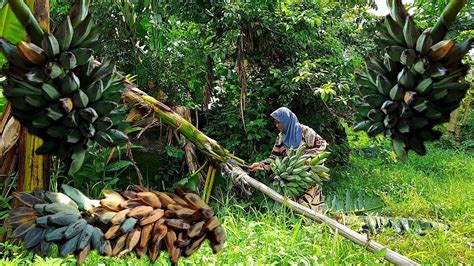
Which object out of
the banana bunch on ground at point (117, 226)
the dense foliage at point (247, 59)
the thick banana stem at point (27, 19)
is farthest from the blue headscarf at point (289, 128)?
the thick banana stem at point (27, 19)

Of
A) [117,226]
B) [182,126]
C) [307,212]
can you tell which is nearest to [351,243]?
[307,212]

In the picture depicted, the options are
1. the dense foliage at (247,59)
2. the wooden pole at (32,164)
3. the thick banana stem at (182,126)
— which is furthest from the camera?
the dense foliage at (247,59)

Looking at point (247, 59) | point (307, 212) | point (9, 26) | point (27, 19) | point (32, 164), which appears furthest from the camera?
point (247, 59)

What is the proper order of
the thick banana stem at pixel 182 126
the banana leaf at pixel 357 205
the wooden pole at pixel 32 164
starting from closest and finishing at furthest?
the wooden pole at pixel 32 164
the thick banana stem at pixel 182 126
the banana leaf at pixel 357 205

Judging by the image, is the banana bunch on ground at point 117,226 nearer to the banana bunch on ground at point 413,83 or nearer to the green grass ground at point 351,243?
the banana bunch on ground at point 413,83

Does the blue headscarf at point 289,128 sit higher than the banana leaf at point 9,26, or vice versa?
the banana leaf at point 9,26

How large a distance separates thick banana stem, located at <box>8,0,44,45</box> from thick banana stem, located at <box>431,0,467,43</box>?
34 centimetres

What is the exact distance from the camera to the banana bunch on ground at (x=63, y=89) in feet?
1.35

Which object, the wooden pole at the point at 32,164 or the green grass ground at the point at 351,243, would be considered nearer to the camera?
the wooden pole at the point at 32,164

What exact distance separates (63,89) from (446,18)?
0.34 m

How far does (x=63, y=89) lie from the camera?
0.43m

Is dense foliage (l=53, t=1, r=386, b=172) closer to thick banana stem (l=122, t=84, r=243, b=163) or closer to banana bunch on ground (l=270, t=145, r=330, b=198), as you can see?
banana bunch on ground (l=270, t=145, r=330, b=198)

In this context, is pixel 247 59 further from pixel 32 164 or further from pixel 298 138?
pixel 32 164

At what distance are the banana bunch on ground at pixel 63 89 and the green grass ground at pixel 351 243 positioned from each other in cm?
63
